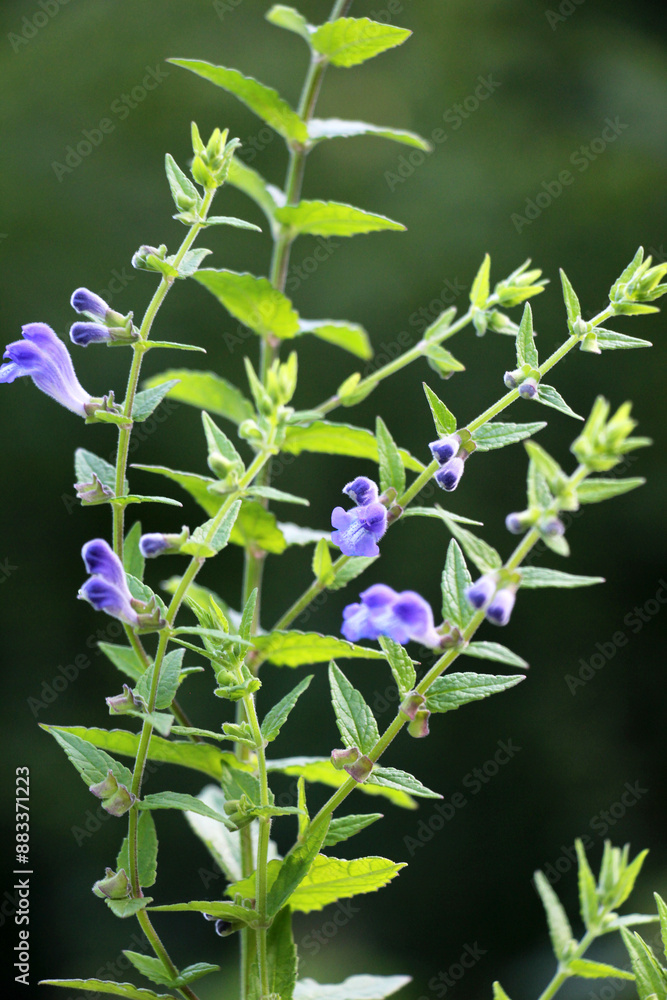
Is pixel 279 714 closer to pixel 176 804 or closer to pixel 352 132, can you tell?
pixel 176 804

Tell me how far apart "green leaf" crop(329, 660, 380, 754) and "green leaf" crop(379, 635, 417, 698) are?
0.09ft

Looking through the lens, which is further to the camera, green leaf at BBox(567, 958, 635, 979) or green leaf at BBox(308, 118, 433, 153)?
green leaf at BBox(308, 118, 433, 153)

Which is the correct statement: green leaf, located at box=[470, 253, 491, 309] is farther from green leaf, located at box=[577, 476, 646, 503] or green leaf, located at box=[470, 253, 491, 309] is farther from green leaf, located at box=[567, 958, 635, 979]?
green leaf, located at box=[567, 958, 635, 979]

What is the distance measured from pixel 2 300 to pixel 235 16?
0.67 meters

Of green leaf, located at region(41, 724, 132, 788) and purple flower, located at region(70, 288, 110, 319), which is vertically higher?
purple flower, located at region(70, 288, 110, 319)

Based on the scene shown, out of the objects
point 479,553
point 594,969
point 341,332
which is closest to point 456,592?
point 479,553

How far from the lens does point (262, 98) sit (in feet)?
2.14

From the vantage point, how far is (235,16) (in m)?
1.61

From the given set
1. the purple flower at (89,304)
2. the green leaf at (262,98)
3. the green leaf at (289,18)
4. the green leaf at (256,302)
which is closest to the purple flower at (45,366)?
the purple flower at (89,304)

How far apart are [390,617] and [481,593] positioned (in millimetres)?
45

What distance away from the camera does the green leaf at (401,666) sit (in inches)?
17.2

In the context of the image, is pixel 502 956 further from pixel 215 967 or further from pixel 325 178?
pixel 325 178

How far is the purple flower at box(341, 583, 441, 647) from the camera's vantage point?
1.29 feet

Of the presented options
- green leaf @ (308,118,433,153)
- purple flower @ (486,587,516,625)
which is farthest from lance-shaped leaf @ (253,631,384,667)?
green leaf @ (308,118,433,153)
